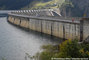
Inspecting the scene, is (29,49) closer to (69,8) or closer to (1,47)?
(1,47)

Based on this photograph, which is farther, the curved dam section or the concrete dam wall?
the curved dam section

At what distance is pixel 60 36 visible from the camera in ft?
216

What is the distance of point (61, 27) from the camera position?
67.1 meters

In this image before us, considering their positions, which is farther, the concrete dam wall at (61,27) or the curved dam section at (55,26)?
the curved dam section at (55,26)

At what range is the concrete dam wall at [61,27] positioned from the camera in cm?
5497

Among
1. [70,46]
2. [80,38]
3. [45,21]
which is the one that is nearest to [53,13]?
[45,21]

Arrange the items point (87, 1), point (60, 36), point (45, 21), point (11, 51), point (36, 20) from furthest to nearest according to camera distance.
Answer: point (87, 1), point (36, 20), point (45, 21), point (60, 36), point (11, 51)

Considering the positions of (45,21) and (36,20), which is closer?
(45,21)

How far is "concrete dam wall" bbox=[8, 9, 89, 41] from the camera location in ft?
180

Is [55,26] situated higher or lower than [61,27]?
lower

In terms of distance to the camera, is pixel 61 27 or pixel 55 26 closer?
pixel 61 27

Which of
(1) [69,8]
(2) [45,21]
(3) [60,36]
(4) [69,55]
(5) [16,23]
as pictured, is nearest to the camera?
(4) [69,55]

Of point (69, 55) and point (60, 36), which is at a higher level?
point (69, 55)

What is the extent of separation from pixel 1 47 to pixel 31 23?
3815cm
